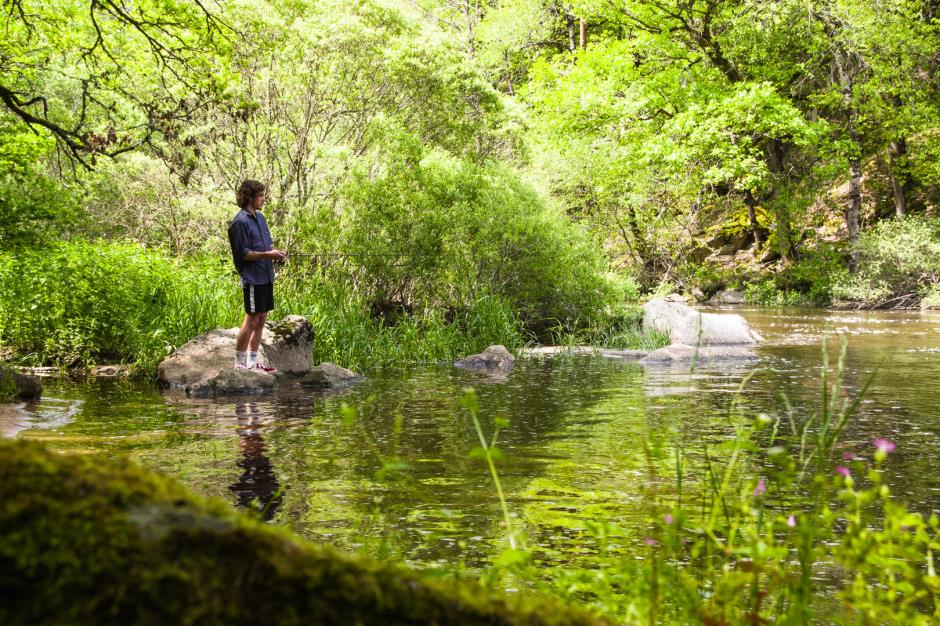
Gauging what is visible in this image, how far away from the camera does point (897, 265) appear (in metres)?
27.1

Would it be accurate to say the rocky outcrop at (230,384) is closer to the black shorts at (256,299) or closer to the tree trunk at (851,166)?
the black shorts at (256,299)

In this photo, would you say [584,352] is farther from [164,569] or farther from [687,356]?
[164,569]

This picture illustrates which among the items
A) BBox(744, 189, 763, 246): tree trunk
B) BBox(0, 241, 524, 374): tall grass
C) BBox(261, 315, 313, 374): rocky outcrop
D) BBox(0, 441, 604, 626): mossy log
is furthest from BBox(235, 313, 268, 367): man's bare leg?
BBox(744, 189, 763, 246): tree trunk

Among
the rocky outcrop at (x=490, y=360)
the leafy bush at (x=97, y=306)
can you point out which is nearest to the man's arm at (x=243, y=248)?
the leafy bush at (x=97, y=306)

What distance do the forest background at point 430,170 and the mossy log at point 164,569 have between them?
781 cm

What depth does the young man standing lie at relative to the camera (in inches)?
384

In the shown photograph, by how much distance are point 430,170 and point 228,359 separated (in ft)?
21.0


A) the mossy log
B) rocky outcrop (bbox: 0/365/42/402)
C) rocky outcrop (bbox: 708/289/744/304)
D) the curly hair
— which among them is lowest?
rocky outcrop (bbox: 0/365/42/402)

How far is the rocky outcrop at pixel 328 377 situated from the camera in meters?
11.0

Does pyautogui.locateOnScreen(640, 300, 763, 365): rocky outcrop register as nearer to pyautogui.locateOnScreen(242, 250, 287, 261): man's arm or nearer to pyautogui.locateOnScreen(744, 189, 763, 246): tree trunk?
pyautogui.locateOnScreen(242, 250, 287, 261): man's arm

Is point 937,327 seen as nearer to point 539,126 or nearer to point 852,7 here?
point 852,7

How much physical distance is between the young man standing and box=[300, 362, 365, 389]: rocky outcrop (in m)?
1.16

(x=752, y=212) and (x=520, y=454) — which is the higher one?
(x=752, y=212)

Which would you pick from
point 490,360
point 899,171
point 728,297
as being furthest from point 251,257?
point 899,171
